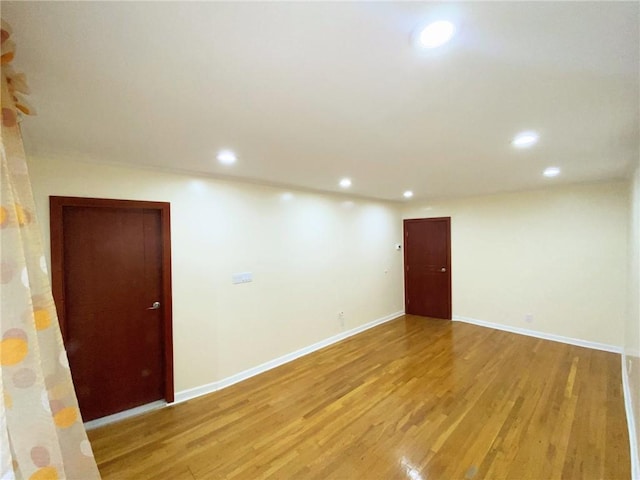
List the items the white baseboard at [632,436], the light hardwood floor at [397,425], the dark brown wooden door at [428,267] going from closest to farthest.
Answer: the white baseboard at [632,436]
the light hardwood floor at [397,425]
the dark brown wooden door at [428,267]

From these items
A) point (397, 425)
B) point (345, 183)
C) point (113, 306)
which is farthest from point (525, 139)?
point (113, 306)

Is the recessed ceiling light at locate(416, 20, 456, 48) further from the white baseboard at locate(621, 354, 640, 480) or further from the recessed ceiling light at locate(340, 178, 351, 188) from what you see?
the white baseboard at locate(621, 354, 640, 480)

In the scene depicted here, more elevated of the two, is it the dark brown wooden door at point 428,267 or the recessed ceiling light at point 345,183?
the recessed ceiling light at point 345,183

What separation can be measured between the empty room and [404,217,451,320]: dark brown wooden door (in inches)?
4.3

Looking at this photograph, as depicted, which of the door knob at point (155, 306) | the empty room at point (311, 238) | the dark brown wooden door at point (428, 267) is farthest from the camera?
the dark brown wooden door at point (428, 267)

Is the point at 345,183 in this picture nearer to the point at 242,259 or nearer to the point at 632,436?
the point at 242,259

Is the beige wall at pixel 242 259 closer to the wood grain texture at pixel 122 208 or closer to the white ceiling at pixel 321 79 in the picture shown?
the wood grain texture at pixel 122 208

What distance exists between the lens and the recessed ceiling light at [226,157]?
90.0 inches

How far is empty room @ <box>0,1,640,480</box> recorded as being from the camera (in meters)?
0.96

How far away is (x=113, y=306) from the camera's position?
259 cm

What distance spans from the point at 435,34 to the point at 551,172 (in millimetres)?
3273

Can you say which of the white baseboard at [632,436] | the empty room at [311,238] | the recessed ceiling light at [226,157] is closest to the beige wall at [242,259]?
the empty room at [311,238]

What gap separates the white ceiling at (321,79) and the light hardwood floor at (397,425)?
2.42 metres

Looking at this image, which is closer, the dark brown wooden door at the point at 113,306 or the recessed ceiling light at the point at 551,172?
the dark brown wooden door at the point at 113,306
